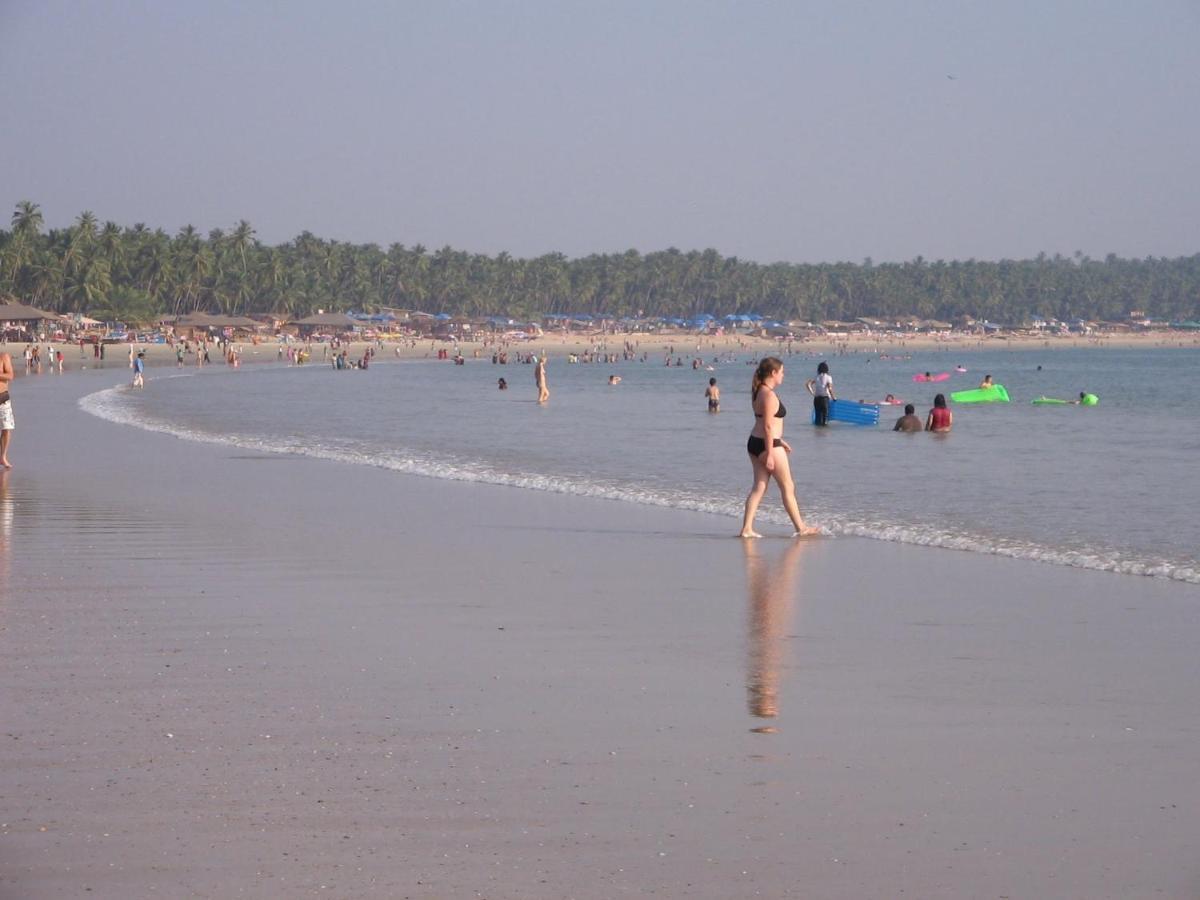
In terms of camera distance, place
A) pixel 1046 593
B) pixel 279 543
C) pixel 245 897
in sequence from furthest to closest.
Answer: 1. pixel 279 543
2. pixel 1046 593
3. pixel 245 897

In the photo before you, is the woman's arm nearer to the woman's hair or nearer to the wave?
the woman's hair

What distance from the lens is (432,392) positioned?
166 ft

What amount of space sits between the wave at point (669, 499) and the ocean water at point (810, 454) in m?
0.04

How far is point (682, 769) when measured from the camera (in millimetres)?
5133

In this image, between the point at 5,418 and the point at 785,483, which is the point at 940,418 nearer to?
the point at 785,483

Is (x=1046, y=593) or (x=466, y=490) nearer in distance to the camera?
(x=1046, y=593)

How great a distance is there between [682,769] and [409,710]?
1365 mm

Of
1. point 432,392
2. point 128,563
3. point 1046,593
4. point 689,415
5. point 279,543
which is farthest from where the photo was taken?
point 432,392

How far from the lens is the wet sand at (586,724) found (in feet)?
13.8

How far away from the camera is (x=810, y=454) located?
72.3 ft

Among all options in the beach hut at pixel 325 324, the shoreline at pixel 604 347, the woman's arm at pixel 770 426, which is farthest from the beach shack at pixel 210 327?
the woman's arm at pixel 770 426

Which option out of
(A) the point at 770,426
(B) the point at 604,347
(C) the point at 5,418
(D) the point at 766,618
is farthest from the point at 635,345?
(D) the point at 766,618

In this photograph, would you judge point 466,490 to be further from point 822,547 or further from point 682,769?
point 682,769

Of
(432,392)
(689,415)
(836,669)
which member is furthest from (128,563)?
(432,392)
